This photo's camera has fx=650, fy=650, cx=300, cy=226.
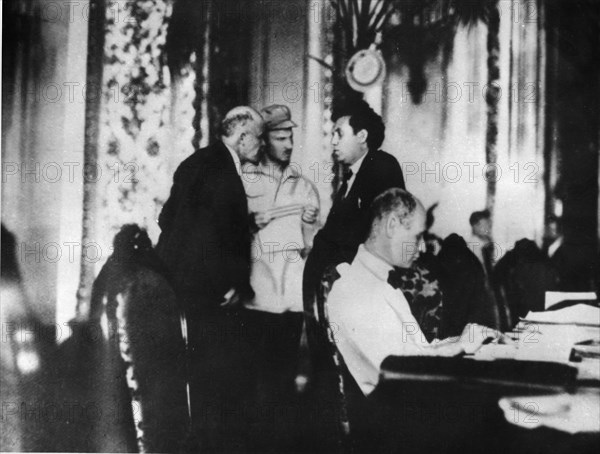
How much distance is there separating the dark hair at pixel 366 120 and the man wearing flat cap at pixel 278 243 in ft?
0.88

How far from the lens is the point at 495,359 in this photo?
9.35 feet

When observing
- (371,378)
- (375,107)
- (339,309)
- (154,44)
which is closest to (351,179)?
(375,107)

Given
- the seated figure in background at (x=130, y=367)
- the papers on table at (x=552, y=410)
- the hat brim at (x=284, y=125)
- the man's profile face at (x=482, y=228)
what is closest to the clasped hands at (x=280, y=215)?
the hat brim at (x=284, y=125)

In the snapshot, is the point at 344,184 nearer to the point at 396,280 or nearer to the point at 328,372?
the point at 396,280

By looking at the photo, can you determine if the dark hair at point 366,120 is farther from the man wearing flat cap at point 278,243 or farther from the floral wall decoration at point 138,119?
the floral wall decoration at point 138,119

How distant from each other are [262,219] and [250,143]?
1.16 ft

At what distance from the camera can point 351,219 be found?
291 centimetres

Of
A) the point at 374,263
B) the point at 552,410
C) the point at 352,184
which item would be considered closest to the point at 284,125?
the point at 352,184

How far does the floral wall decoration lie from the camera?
116 inches

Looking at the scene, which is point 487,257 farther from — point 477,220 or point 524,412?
point 524,412

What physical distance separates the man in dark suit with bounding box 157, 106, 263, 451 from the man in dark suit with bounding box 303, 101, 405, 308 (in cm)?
32

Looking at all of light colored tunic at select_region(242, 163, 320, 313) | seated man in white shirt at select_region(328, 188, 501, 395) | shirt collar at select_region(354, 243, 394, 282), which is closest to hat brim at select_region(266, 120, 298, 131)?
light colored tunic at select_region(242, 163, 320, 313)

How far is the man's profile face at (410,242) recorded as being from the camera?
2.91 m

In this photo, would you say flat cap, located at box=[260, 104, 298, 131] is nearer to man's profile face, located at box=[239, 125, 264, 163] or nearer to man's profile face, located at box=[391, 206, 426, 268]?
man's profile face, located at box=[239, 125, 264, 163]
